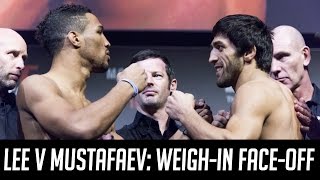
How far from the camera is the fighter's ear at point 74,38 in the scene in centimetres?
271

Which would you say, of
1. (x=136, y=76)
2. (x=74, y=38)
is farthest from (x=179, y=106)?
(x=74, y=38)

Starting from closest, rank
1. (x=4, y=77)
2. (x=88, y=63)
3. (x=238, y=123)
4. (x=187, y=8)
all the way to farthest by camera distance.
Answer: (x=238, y=123)
(x=88, y=63)
(x=4, y=77)
(x=187, y=8)

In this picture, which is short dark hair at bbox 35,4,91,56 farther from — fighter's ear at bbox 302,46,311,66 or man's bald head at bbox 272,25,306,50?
fighter's ear at bbox 302,46,311,66

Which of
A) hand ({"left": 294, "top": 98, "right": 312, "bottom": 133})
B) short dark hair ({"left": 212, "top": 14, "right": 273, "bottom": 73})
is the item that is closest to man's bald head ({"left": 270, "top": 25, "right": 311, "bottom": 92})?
hand ({"left": 294, "top": 98, "right": 312, "bottom": 133})

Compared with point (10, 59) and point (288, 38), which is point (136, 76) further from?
point (288, 38)

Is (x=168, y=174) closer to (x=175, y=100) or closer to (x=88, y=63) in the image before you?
(x=175, y=100)

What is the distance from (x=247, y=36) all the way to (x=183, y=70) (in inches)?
64.4

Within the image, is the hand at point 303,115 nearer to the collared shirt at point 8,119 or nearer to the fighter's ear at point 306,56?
the fighter's ear at point 306,56

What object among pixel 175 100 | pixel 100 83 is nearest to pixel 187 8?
pixel 100 83

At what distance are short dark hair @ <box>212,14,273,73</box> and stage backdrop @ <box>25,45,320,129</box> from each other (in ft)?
4.96

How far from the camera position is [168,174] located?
2488 mm

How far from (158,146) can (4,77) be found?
3.05 feet

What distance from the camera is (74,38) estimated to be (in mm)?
2715

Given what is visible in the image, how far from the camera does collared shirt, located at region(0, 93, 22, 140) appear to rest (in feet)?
9.58
